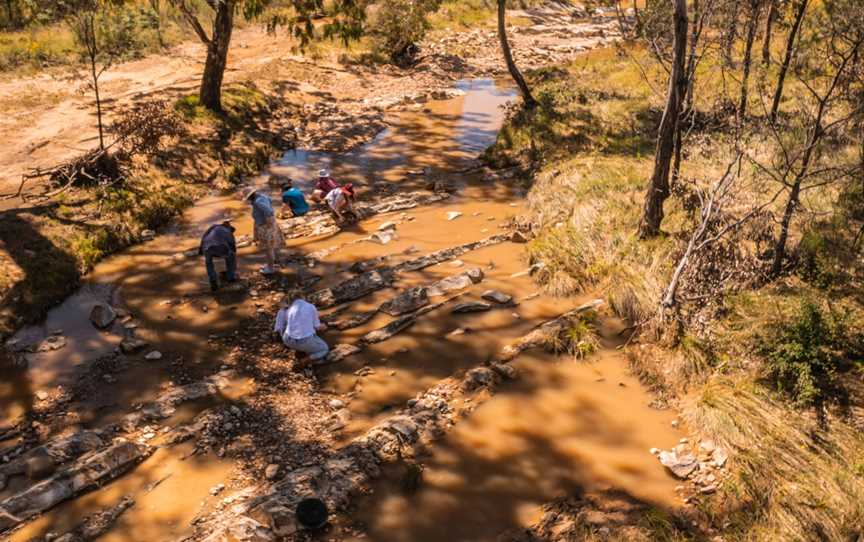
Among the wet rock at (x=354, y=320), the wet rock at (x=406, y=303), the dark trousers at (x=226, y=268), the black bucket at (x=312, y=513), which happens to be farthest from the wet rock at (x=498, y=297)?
the black bucket at (x=312, y=513)

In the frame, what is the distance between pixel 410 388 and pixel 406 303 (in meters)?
1.85

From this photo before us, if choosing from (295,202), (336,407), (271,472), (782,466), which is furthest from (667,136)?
Result: (295,202)

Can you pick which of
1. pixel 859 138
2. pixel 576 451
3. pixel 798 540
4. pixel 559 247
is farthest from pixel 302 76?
pixel 798 540

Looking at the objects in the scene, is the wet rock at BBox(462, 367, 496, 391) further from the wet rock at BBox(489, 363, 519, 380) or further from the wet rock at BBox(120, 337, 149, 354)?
the wet rock at BBox(120, 337, 149, 354)

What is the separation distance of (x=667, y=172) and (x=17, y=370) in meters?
8.78

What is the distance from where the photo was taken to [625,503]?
16.9 feet

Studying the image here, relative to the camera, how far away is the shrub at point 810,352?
5963 millimetres

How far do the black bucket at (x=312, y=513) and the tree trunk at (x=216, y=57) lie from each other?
43.3 ft

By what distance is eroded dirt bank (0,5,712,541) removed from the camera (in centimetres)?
524

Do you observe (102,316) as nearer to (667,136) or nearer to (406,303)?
(406,303)

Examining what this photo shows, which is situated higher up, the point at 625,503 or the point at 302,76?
the point at 302,76

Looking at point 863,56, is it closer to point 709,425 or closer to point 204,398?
point 709,425

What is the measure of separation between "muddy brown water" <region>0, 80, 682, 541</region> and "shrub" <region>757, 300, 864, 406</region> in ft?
4.17

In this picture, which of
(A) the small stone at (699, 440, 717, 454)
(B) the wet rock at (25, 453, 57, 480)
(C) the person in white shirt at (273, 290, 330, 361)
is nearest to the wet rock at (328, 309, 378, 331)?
(C) the person in white shirt at (273, 290, 330, 361)
